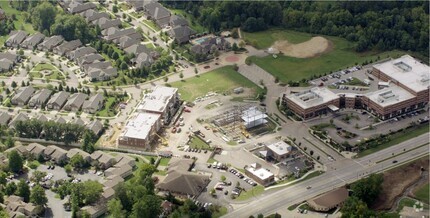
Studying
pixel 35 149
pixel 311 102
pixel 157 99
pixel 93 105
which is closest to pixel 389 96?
pixel 311 102

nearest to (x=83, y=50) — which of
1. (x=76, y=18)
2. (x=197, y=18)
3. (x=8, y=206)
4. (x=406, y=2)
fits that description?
(x=76, y=18)

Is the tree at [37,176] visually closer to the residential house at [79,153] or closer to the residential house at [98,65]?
the residential house at [79,153]

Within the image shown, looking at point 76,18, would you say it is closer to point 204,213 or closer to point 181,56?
point 181,56

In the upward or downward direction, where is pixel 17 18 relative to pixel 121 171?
upward

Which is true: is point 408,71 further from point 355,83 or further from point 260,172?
point 260,172

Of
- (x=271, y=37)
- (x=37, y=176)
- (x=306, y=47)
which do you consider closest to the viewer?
(x=37, y=176)

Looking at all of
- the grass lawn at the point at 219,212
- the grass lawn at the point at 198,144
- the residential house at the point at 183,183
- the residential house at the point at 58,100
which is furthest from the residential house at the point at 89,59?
the grass lawn at the point at 219,212
